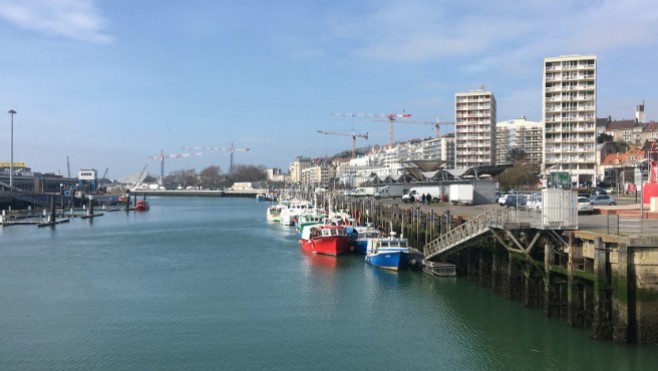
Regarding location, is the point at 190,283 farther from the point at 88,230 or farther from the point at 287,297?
the point at 88,230

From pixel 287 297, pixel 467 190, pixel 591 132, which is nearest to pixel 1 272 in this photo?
pixel 287 297

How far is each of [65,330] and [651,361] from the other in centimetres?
2287

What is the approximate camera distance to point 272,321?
2708 centimetres

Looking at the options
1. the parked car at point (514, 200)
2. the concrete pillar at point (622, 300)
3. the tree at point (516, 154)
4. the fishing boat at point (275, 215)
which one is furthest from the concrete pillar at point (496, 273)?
the tree at point (516, 154)

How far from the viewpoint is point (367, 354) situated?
73.6 feet

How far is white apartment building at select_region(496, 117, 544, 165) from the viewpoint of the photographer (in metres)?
186

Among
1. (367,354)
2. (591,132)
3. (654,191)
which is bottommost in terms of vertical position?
(367,354)

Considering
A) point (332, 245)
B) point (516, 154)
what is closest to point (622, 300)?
point (332, 245)

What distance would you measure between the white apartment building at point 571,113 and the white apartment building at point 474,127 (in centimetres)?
4446

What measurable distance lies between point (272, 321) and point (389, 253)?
13121 millimetres

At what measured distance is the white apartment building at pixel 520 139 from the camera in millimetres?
185875

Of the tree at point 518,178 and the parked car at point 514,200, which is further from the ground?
the tree at point 518,178

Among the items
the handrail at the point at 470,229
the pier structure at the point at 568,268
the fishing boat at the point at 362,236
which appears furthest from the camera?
the fishing boat at the point at 362,236

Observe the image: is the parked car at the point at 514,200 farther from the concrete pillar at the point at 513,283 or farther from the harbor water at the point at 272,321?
the concrete pillar at the point at 513,283
